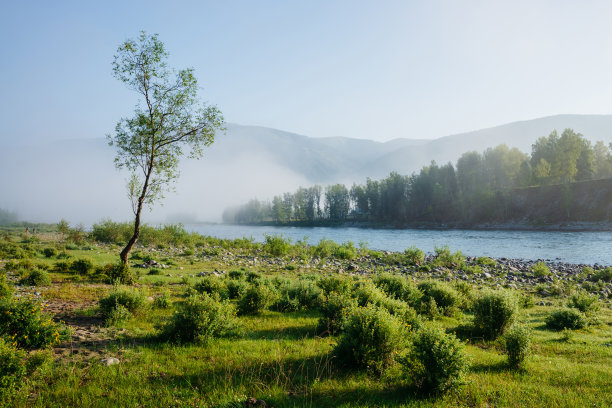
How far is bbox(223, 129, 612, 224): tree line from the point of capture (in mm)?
85000

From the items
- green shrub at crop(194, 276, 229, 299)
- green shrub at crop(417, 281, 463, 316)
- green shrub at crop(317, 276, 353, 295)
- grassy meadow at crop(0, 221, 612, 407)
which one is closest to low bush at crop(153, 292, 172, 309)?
grassy meadow at crop(0, 221, 612, 407)

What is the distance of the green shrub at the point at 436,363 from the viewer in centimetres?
554

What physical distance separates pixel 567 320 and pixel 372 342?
352 inches

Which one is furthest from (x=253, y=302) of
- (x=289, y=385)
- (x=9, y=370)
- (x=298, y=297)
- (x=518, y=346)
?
(x=518, y=346)

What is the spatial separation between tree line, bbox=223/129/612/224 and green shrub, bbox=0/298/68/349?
4046 inches

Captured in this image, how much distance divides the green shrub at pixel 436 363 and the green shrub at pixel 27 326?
7746 mm

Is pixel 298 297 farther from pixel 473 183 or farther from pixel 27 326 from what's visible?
pixel 473 183

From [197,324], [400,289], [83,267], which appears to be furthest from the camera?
[83,267]

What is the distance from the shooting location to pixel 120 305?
29.7 feet

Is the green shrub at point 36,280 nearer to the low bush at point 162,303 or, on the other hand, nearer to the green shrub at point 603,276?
the low bush at point 162,303

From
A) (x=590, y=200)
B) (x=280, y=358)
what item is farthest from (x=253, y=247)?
(x=590, y=200)

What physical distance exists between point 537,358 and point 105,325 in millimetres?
11755

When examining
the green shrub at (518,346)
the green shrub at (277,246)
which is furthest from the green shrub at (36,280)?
the green shrub at (277,246)

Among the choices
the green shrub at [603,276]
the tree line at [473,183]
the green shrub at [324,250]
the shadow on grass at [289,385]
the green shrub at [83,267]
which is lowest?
the green shrub at [603,276]
